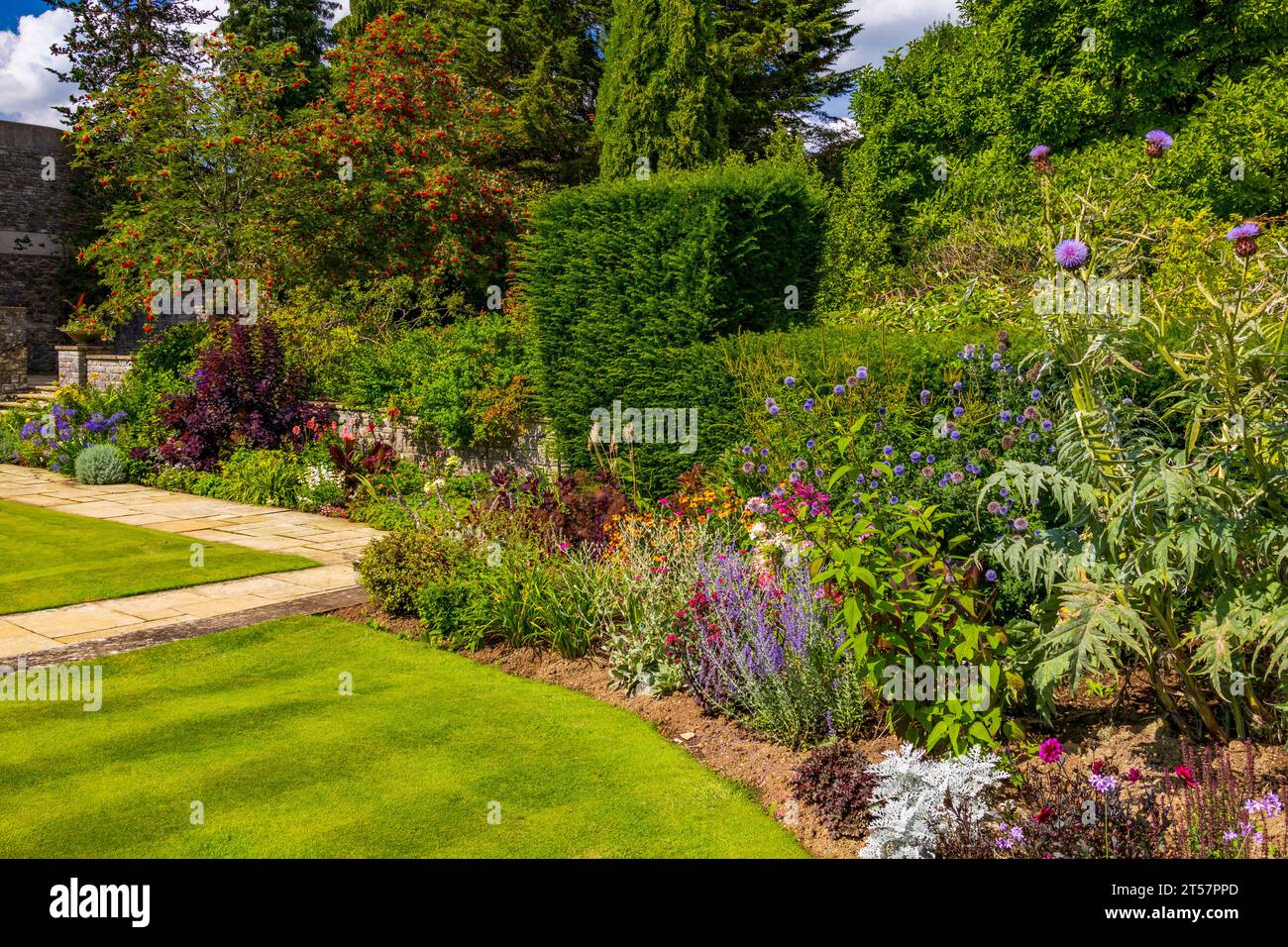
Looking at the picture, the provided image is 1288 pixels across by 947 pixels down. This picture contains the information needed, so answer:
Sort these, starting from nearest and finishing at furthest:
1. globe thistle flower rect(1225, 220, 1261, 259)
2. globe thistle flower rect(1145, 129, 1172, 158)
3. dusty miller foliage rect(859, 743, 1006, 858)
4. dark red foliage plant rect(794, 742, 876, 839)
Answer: globe thistle flower rect(1225, 220, 1261, 259) < dusty miller foliage rect(859, 743, 1006, 858) < globe thistle flower rect(1145, 129, 1172, 158) < dark red foliage plant rect(794, 742, 876, 839)

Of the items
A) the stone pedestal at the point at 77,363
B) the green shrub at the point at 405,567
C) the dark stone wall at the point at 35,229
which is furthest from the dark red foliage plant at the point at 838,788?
the dark stone wall at the point at 35,229

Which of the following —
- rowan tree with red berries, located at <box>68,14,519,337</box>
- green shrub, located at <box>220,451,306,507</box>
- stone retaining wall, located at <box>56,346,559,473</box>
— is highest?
rowan tree with red berries, located at <box>68,14,519,337</box>

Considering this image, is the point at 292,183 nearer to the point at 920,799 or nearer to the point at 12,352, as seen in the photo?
the point at 12,352

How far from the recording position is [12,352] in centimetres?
1969

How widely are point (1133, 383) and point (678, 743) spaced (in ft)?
10.1

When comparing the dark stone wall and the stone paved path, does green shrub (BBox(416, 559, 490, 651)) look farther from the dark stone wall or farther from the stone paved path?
the dark stone wall

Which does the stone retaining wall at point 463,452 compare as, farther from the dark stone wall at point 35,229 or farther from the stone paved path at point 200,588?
the dark stone wall at point 35,229

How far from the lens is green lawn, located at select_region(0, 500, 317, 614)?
24.3 feet

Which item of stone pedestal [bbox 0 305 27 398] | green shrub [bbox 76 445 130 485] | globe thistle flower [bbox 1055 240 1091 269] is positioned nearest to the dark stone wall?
stone pedestal [bbox 0 305 27 398]

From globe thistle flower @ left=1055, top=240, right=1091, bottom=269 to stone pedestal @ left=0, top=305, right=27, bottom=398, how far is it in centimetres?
2136

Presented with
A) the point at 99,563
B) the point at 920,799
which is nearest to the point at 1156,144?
the point at 920,799

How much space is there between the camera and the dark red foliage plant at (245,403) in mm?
12461
